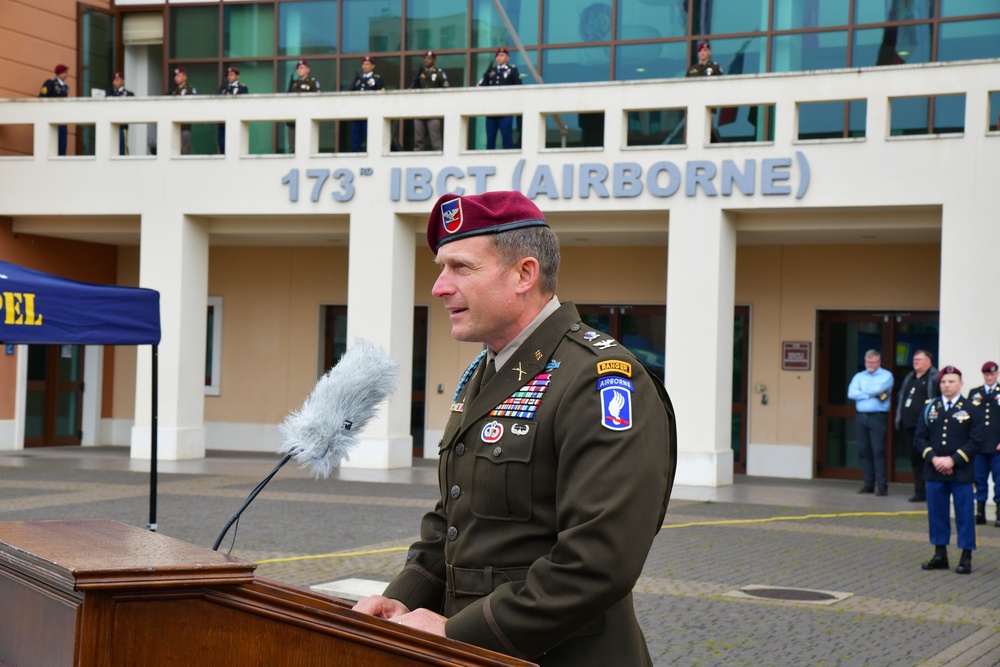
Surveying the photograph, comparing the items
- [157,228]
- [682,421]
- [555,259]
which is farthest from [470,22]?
A: [555,259]

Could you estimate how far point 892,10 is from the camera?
65.8ft

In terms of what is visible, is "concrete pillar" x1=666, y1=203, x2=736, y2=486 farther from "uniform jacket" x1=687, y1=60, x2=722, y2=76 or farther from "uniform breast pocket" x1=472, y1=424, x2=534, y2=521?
"uniform breast pocket" x1=472, y1=424, x2=534, y2=521

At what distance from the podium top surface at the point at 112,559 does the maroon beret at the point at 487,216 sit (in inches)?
35.7

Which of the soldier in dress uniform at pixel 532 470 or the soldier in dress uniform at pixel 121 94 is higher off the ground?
the soldier in dress uniform at pixel 121 94

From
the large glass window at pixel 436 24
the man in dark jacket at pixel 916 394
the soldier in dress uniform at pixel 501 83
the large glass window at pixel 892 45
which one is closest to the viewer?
the man in dark jacket at pixel 916 394

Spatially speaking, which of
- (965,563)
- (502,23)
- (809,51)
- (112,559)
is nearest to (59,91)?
(502,23)

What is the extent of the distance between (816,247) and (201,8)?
1282cm

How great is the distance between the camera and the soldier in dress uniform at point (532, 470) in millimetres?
2402

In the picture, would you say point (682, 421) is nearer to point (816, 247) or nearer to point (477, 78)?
point (816, 247)

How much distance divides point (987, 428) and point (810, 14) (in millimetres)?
9935

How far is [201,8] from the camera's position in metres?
24.8

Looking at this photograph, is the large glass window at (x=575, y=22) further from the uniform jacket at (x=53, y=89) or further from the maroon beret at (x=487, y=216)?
the maroon beret at (x=487, y=216)

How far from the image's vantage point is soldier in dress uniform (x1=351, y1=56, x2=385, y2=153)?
20.6 m

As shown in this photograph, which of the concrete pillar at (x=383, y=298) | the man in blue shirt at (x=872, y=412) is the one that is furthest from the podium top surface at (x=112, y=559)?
the concrete pillar at (x=383, y=298)
